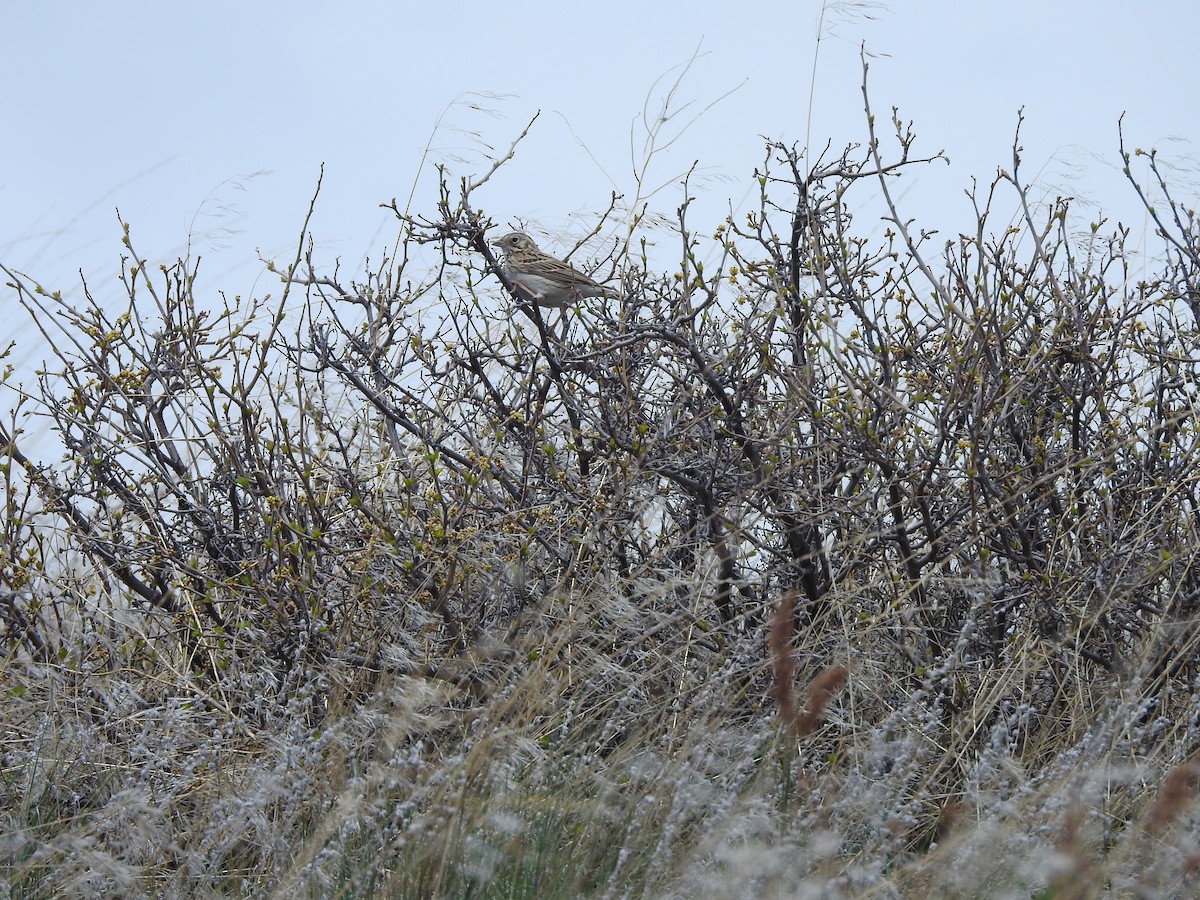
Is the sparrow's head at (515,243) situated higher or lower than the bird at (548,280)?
higher

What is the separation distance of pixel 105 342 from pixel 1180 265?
419 cm

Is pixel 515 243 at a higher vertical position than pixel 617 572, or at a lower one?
higher

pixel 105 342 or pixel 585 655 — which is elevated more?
pixel 105 342

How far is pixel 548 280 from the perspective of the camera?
4.52 metres

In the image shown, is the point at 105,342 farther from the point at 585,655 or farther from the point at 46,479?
the point at 585,655

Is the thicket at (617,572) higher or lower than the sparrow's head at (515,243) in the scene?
lower

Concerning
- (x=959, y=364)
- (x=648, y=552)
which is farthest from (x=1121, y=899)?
(x=648, y=552)

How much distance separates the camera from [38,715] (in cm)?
411

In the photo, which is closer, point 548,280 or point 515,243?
point 548,280

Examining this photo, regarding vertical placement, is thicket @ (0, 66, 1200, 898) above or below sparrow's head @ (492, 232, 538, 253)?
below

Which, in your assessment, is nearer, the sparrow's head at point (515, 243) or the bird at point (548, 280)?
the bird at point (548, 280)

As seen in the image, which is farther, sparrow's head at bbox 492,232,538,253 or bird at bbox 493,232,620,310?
sparrow's head at bbox 492,232,538,253

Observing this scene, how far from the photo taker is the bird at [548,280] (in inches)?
174

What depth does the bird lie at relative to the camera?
4.43 m
